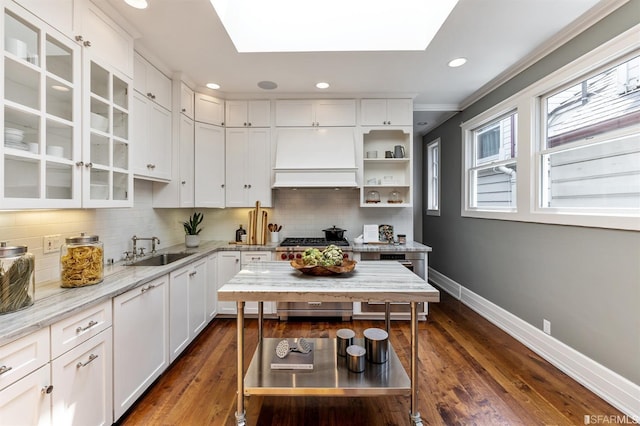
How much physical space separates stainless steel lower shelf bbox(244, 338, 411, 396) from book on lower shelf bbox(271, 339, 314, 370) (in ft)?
0.09

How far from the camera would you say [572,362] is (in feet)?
7.41

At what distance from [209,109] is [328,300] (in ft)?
10.0

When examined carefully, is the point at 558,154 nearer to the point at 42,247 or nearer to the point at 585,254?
the point at 585,254

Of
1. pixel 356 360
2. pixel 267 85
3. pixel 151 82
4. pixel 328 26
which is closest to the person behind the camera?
pixel 356 360

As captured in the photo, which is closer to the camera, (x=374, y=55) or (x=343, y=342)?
(x=343, y=342)

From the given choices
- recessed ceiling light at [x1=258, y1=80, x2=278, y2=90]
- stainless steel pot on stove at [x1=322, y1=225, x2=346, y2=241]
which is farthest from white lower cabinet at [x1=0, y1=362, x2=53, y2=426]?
recessed ceiling light at [x1=258, y1=80, x2=278, y2=90]

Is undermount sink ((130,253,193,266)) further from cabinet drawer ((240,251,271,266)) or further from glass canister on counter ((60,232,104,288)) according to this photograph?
glass canister on counter ((60,232,104,288))

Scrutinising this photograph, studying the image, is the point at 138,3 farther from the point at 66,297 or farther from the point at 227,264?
the point at 227,264

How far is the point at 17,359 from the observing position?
45.9 inches

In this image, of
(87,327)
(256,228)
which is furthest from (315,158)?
(87,327)

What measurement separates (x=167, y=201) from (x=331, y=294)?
97.5 inches

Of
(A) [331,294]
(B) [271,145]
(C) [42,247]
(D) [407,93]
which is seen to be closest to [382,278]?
(A) [331,294]

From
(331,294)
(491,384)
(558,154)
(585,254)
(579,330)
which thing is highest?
(558,154)

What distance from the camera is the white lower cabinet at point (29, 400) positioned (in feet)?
3.70
